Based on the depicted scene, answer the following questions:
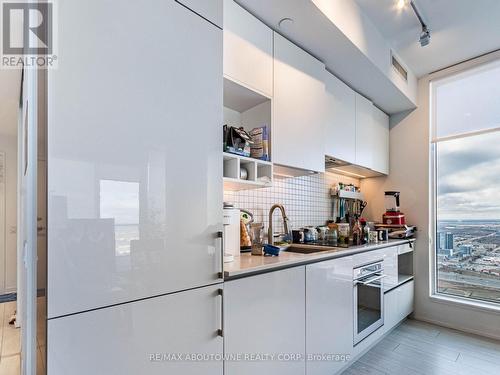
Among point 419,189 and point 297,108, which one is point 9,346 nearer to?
point 297,108

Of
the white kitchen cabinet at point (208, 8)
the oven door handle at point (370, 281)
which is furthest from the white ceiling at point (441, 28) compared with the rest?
the oven door handle at point (370, 281)

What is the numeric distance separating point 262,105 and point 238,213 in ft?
2.48

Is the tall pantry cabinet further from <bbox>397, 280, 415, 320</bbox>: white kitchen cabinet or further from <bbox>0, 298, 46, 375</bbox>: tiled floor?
<bbox>397, 280, 415, 320</bbox>: white kitchen cabinet

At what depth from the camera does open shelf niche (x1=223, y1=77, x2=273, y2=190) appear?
1.67 metres

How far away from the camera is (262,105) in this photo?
1954 mm

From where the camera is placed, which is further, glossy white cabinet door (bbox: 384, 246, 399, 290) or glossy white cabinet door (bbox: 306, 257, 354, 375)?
glossy white cabinet door (bbox: 384, 246, 399, 290)

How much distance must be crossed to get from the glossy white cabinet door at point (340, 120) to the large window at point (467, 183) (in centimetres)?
116

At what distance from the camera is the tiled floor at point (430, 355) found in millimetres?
2141

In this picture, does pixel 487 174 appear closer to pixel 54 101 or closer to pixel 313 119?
pixel 313 119

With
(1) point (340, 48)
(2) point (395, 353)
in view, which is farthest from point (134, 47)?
(2) point (395, 353)

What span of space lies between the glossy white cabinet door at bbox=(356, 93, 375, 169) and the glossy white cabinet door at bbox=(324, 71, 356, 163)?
0.29ft

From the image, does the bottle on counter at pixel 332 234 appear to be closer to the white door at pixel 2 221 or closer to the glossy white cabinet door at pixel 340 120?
the glossy white cabinet door at pixel 340 120

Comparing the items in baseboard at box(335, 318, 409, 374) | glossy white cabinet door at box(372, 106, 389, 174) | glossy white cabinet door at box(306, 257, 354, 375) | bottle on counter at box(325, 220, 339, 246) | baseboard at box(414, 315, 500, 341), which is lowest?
baseboard at box(414, 315, 500, 341)

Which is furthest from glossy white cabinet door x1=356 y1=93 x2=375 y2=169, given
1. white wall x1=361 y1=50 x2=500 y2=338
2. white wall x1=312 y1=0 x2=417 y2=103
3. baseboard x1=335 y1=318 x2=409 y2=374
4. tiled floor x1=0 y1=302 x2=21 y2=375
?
tiled floor x1=0 y1=302 x2=21 y2=375
